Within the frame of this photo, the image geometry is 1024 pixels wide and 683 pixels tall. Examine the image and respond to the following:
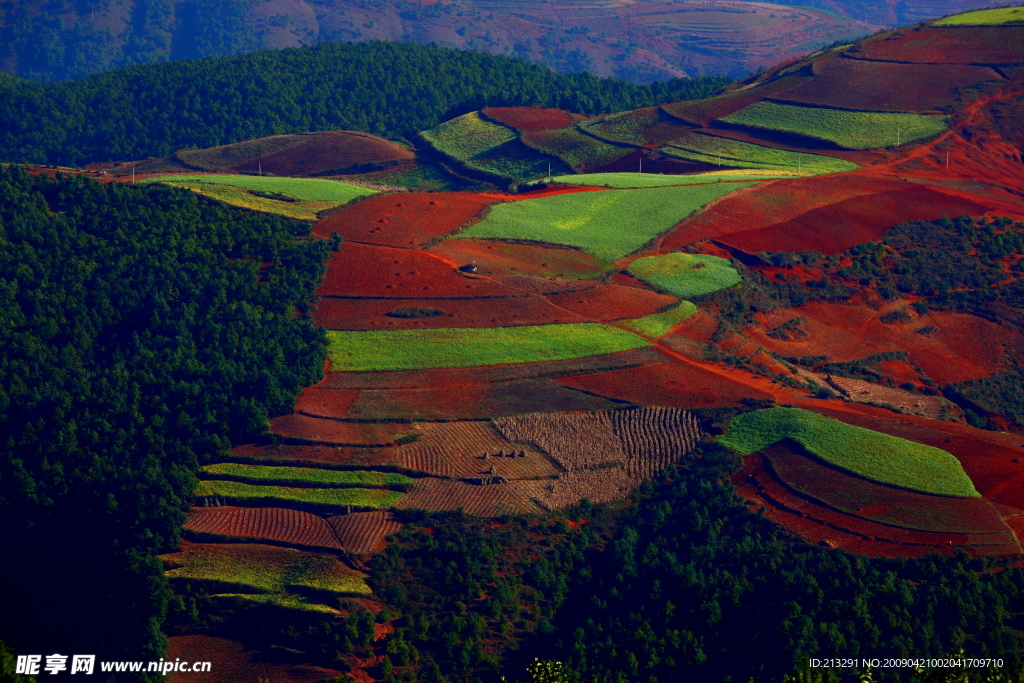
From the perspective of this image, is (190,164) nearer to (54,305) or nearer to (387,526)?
(54,305)

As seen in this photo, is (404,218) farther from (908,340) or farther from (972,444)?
(972,444)

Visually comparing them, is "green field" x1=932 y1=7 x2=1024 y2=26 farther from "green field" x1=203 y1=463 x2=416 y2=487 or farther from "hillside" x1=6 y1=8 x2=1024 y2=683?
"green field" x1=203 y1=463 x2=416 y2=487

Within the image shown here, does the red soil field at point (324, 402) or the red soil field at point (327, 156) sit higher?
the red soil field at point (327, 156)

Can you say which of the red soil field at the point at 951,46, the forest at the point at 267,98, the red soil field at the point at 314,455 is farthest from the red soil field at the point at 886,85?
the red soil field at the point at 314,455

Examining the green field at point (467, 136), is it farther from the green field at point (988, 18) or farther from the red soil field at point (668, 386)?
the red soil field at point (668, 386)

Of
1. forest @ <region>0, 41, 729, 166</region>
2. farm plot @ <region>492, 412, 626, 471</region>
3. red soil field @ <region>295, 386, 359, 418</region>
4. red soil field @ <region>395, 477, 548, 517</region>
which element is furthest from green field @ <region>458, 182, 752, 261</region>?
forest @ <region>0, 41, 729, 166</region>

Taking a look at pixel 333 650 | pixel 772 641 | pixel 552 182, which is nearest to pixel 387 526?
pixel 333 650

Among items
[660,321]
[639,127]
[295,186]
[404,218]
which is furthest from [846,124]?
[295,186]
